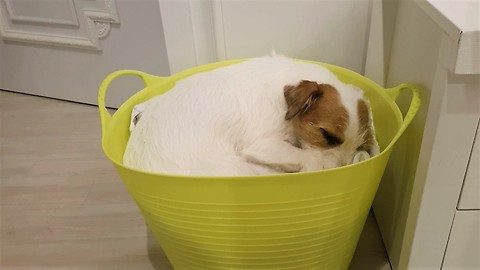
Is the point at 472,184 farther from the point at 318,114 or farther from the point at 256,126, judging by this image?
the point at 256,126

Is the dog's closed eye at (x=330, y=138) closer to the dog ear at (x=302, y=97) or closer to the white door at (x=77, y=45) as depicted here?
the dog ear at (x=302, y=97)

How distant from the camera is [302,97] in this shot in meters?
0.87

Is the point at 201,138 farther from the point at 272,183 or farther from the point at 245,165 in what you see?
the point at 272,183

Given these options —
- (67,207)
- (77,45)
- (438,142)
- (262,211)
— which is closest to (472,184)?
(438,142)

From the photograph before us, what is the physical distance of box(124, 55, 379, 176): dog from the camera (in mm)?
884

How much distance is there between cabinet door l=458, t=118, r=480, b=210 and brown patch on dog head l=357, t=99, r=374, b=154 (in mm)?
207

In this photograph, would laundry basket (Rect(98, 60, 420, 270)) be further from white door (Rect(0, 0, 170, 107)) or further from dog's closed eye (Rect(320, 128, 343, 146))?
white door (Rect(0, 0, 170, 107))

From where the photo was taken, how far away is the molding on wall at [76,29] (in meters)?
1.63

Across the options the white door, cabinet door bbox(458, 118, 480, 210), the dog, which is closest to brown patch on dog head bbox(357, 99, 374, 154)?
the dog

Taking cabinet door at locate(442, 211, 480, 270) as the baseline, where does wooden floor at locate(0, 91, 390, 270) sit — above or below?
below

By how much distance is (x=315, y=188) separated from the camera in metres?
0.76

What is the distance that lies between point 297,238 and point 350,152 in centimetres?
21

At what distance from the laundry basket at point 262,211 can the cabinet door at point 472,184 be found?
117mm

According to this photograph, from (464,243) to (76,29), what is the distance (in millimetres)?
1478
